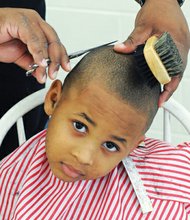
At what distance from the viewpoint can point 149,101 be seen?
0.74m

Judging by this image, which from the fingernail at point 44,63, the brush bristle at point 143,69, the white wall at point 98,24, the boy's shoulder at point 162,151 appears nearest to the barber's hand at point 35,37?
the fingernail at point 44,63

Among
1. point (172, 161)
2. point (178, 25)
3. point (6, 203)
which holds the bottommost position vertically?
point (6, 203)

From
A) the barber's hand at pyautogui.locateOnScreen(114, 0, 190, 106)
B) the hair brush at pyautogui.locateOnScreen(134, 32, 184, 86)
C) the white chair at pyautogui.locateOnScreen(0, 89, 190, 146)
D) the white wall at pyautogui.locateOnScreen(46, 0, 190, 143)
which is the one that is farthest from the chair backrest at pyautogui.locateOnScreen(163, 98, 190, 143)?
the white wall at pyautogui.locateOnScreen(46, 0, 190, 143)

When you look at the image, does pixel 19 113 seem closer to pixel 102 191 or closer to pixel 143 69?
pixel 102 191

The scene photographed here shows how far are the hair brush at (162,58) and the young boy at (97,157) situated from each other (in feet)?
0.15

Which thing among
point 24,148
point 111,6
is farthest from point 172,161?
point 111,6

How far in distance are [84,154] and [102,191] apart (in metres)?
0.16

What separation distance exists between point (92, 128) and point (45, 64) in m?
0.12

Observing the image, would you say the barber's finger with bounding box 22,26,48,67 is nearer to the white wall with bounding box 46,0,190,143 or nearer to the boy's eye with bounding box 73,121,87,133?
the boy's eye with bounding box 73,121,87,133

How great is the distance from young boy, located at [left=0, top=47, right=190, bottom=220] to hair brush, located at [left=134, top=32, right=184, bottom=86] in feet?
0.15

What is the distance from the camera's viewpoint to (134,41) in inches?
30.4

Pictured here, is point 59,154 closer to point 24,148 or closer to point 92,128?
point 92,128

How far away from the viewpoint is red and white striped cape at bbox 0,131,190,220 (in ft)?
2.74

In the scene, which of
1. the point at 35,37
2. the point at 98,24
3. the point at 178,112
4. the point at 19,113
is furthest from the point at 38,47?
the point at 98,24
